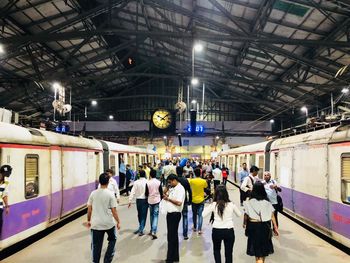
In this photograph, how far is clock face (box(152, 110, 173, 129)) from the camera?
23766 mm

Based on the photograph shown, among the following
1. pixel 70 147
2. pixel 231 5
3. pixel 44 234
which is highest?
pixel 231 5

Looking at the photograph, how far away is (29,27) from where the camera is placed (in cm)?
1908

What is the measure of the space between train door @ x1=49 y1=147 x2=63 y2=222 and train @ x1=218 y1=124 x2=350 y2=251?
696cm

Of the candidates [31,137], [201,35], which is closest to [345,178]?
[31,137]

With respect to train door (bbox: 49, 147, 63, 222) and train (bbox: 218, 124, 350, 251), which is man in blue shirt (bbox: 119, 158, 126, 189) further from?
train door (bbox: 49, 147, 63, 222)

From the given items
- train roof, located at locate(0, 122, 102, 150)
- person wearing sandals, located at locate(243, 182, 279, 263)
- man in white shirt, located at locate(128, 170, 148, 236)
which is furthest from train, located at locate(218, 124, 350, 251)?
train roof, located at locate(0, 122, 102, 150)

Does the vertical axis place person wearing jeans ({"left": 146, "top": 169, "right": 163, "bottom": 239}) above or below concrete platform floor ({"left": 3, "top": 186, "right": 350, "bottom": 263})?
above

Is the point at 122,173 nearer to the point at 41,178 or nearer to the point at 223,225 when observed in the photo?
the point at 41,178

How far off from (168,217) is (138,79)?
118ft

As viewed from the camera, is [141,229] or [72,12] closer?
[141,229]

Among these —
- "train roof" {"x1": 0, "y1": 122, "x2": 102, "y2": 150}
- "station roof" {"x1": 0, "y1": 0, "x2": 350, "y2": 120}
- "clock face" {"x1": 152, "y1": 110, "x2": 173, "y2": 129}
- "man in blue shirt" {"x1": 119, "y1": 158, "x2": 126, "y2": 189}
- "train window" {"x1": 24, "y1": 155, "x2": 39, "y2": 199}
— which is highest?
"station roof" {"x1": 0, "y1": 0, "x2": 350, "y2": 120}

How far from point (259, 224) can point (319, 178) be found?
424 cm

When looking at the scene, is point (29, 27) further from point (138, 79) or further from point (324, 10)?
point (138, 79)

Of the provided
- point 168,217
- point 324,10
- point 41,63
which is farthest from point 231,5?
point 41,63
